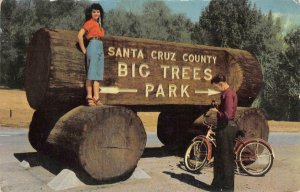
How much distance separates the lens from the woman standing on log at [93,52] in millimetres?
6176

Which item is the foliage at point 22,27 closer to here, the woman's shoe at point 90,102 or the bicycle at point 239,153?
the bicycle at point 239,153

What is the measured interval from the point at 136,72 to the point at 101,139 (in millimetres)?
1387

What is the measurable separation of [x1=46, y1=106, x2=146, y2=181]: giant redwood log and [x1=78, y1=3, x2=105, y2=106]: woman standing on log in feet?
0.85

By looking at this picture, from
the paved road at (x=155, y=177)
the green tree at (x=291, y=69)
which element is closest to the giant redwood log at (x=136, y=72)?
the paved road at (x=155, y=177)

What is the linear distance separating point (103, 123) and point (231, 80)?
3.20m

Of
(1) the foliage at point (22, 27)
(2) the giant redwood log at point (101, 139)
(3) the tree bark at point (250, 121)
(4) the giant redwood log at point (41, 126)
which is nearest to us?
(2) the giant redwood log at point (101, 139)

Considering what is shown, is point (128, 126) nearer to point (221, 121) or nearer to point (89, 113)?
point (89, 113)

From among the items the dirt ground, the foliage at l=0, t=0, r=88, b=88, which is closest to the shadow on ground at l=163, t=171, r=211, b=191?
the dirt ground

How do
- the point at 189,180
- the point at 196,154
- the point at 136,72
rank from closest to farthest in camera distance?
1. the point at 189,180
2. the point at 136,72
3. the point at 196,154

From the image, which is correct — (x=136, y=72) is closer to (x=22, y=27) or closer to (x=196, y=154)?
(x=196, y=154)

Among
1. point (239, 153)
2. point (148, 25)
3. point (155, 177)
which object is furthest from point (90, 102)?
point (148, 25)

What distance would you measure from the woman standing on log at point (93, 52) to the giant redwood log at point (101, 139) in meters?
0.26

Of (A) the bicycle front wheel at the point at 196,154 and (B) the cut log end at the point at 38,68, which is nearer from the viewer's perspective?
(B) the cut log end at the point at 38,68

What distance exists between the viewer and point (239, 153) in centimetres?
712
